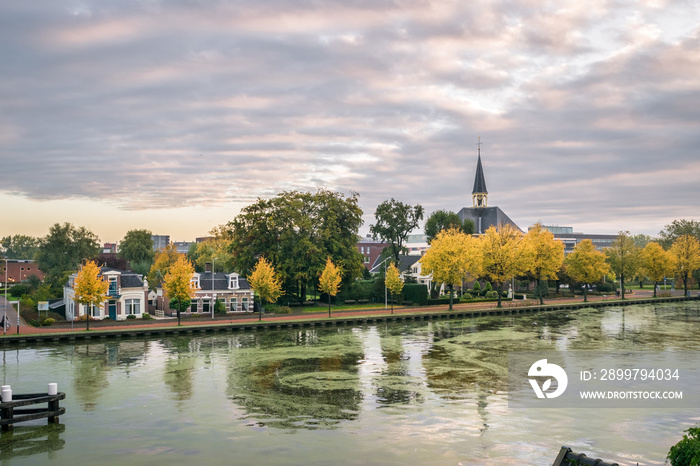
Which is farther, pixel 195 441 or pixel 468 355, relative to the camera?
pixel 468 355

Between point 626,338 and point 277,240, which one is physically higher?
point 277,240

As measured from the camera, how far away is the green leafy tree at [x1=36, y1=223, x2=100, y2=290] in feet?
315

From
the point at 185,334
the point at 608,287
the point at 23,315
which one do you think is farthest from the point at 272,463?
the point at 608,287

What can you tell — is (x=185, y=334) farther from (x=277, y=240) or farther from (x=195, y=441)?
(x=195, y=441)

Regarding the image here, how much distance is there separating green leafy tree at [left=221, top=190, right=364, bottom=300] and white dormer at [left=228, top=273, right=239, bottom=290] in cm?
557

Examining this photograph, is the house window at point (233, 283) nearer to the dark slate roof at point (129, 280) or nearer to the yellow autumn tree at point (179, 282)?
the dark slate roof at point (129, 280)

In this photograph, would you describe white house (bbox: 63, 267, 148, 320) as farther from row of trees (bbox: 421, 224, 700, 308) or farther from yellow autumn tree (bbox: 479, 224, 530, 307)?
yellow autumn tree (bbox: 479, 224, 530, 307)

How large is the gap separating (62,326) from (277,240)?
30882 millimetres

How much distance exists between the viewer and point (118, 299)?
208 feet

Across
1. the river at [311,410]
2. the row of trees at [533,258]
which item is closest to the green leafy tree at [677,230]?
the row of trees at [533,258]

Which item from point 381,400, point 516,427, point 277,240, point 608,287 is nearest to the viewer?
point 516,427

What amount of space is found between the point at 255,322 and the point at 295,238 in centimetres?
1948

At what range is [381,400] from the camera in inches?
1123

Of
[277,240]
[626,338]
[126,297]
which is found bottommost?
[626,338]
